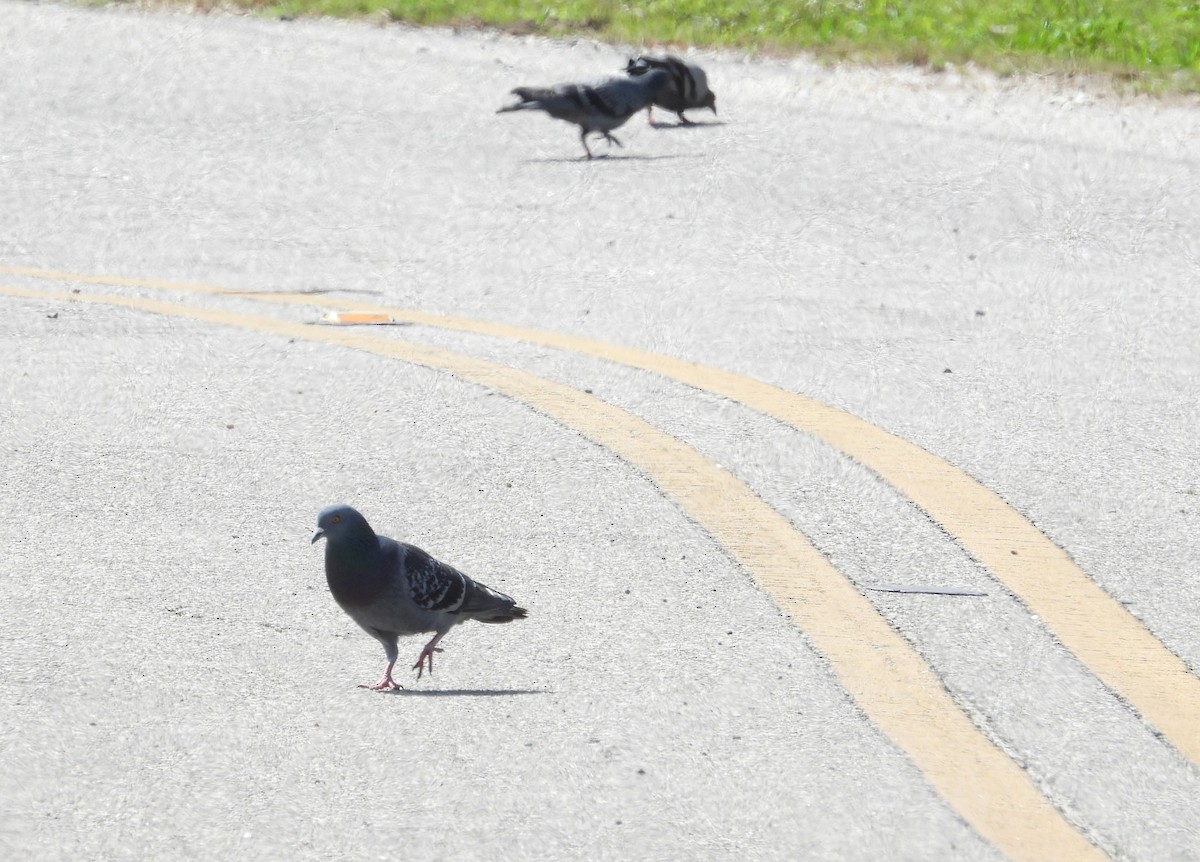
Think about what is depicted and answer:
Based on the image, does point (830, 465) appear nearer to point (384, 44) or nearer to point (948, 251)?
point (948, 251)

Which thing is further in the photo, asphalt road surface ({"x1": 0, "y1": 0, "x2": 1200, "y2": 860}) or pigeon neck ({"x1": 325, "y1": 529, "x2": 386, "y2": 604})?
pigeon neck ({"x1": 325, "y1": 529, "x2": 386, "y2": 604})

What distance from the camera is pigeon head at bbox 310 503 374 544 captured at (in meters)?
5.38

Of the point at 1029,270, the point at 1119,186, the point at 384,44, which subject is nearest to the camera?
the point at 1029,270

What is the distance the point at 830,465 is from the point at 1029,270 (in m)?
3.77

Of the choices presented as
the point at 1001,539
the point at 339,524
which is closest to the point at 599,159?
the point at 1001,539

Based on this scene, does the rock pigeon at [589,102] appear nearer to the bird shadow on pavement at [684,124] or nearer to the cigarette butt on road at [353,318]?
the bird shadow on pavement at [684,124]

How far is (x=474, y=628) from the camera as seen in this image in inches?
250

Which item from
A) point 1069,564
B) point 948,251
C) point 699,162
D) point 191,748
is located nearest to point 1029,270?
point 948,251

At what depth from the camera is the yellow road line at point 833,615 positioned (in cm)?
482

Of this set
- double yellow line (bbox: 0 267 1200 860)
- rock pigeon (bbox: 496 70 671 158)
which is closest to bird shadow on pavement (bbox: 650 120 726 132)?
rock pigeon (bbox: 496 70 671 158)

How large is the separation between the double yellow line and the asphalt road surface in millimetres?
22

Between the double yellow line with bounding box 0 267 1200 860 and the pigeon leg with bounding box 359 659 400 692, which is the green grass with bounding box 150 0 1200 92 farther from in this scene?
the pigeon leg with bounding box 359 659 400 692

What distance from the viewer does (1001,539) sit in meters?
6.97

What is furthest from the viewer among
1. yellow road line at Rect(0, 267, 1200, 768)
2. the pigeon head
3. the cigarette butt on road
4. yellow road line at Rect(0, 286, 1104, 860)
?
the cigarette butt on road
